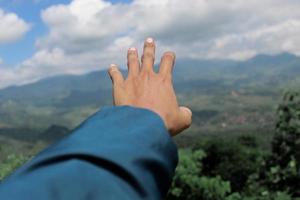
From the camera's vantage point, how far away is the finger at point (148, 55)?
1.31 m

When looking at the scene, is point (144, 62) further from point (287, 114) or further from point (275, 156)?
point (275, 156)

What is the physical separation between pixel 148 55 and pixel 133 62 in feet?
0.13

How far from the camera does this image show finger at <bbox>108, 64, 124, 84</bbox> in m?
1.35

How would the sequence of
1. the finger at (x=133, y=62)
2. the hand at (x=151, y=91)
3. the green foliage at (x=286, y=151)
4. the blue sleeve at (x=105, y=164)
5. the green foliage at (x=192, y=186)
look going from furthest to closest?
the green foliage at (x=192, y=186)
the green foliage at (x=286, y=151)
the finger at (x=133, y=62)
the hand at (x=151, y=91)
the blue sleeve at (x=105, y=164)

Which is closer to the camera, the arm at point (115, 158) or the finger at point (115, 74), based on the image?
the arm at point (115, 158)

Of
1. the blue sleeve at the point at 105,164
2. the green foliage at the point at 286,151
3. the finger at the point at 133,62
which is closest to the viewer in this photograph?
the blue sleeve at the point at 105,164

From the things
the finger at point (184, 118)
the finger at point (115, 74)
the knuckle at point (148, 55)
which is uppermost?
the knuckle at point (148, 55)

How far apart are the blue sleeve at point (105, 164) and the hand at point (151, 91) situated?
0.10 meters

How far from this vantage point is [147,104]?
3.86 feet

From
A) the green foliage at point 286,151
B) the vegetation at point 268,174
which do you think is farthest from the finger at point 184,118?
the green foliage at point 286,151

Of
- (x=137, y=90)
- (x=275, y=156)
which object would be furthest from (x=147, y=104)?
(x=275, y=156)

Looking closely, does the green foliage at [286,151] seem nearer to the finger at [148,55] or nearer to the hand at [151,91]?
the finger at [148,55]

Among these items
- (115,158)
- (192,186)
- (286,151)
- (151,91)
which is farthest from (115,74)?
(192,186)

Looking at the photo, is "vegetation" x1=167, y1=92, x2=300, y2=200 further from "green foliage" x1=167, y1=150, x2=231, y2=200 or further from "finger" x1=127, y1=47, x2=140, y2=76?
"finger" x1=127, y1=47, x2=140, y2=76
